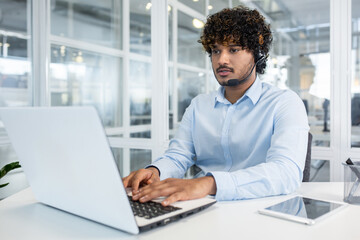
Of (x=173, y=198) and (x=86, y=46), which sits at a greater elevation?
(x=86, y=46)

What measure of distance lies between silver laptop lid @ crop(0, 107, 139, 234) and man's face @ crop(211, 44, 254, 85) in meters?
0.93

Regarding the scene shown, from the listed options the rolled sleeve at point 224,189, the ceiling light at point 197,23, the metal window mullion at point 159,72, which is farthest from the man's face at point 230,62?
the ceiling light at point 197,23

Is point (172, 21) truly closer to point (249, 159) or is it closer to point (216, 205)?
point (249, 159)

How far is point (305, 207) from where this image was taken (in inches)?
35.4

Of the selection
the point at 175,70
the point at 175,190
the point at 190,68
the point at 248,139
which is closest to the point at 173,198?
the point at 175,190

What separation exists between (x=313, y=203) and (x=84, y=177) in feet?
2.06

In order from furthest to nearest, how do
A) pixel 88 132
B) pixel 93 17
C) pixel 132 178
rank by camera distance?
1. pixel 93 17
2. pixel 132 178
3. pixel 88 132

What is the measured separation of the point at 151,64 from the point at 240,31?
128 centimetres

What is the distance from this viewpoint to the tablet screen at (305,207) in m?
0.84

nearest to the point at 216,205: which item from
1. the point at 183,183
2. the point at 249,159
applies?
the point at 183,183

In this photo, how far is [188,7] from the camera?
2791 mm

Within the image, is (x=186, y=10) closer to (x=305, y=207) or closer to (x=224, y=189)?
Result: (x=224, y=189)

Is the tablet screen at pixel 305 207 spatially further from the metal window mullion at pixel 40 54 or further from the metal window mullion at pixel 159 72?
the metal window mullion at pixel 40 54

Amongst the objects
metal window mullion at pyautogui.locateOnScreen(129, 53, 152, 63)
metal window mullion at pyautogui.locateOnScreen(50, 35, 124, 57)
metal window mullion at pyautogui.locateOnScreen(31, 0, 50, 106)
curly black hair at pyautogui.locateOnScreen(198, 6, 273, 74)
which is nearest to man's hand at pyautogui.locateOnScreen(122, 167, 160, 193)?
curly black hair at pyautogui.locateOnScreen(198, 6, 273, 74)
